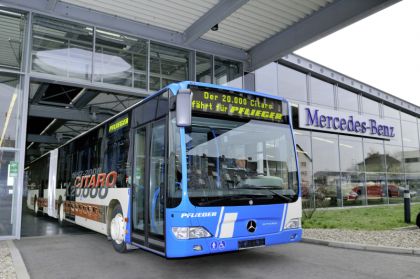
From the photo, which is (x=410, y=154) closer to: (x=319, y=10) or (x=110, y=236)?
(x=319, y=10)

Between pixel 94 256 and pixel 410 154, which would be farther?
pixel 410 154

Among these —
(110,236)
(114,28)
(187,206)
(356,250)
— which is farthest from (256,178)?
(114,28)

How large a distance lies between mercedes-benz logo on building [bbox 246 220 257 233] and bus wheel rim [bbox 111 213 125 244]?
2966 millimetres

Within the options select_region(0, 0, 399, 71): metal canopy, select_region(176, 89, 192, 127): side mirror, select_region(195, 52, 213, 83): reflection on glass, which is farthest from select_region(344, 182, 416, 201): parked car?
select_region(176, 89, 192, 127): side mirror

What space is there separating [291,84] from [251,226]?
47.8 ft

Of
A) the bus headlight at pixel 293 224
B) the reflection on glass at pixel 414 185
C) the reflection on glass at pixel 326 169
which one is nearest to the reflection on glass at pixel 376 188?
the reflection on glass at pixel 326 169

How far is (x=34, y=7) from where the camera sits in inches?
424

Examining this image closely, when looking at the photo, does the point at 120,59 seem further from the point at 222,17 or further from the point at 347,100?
the point at 347,100

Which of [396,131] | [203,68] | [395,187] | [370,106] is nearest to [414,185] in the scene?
[395,187]

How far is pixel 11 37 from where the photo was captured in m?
11.0

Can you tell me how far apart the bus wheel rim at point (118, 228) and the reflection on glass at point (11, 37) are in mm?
5714

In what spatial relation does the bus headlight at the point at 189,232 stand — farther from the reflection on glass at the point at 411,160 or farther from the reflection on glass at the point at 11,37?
the reflection on glass at the point at 411,160

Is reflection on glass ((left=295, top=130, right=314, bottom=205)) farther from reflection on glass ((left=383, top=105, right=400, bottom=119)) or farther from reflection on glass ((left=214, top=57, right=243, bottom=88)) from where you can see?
reflection on glass ((left=383, top=105, right=400, bottom=119))

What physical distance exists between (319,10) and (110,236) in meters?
8.84
